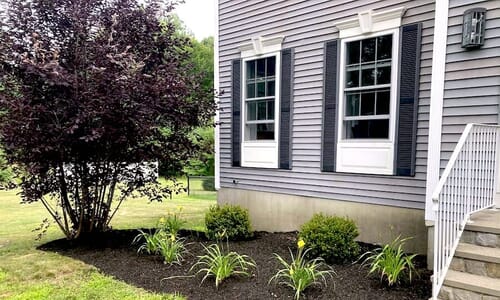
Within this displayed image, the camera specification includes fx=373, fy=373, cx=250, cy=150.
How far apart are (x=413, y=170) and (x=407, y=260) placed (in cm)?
142

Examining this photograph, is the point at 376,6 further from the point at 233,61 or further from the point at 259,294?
the point at 259,294

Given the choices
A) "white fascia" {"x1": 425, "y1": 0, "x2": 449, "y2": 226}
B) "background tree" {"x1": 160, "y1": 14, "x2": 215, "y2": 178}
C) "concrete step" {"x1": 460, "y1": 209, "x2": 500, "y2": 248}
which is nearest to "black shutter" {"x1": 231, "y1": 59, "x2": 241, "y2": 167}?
"background tree" {"x1": 160, "y1": 14, "x2": 215, "y2": 178}

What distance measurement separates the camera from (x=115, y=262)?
4387mm

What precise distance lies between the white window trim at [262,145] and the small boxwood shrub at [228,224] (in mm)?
1233

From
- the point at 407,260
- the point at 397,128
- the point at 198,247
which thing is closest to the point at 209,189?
the point at 198,247

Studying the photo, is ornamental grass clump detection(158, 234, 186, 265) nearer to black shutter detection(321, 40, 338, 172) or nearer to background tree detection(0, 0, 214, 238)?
background tree detection(0, 0, 214, 238)

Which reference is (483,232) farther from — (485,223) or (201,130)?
(201,130)

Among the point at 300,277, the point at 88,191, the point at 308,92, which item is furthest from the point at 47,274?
the point at 308,92

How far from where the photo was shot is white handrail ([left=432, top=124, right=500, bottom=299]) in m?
2.85

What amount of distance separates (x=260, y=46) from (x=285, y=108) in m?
1.21

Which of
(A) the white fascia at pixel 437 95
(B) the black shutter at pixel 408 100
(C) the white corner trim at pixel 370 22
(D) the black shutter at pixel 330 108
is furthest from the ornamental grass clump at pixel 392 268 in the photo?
(C) the white corner trim at pixel 370 22

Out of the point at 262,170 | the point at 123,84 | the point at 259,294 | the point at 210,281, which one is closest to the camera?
the point at 259,294

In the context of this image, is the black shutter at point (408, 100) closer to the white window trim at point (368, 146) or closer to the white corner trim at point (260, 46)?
the white window trim at point (368, 146)

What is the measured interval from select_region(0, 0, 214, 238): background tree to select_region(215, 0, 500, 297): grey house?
55.5 inches
